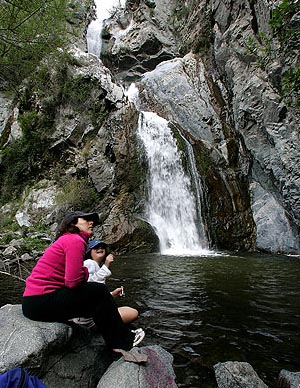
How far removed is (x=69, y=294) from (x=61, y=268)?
0.26 meters

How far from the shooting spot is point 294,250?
47.2 feet

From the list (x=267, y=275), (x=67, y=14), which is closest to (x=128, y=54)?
(x=67, y=14)

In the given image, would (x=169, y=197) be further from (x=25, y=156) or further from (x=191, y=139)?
(x=25, y=156)

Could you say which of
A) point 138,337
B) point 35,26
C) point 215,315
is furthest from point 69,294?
point 35,26

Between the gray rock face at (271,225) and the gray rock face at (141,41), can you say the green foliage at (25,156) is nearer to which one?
the gray rock face at (271,225)

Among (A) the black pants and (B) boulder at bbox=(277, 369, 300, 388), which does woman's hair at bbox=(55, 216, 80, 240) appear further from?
(B) boulder at bbox=(277, 369, 300, 388)

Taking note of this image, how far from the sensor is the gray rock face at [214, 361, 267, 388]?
2906mm

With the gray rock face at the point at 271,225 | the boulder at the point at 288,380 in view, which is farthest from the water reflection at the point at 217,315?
the gray rock face at the point at 271,225

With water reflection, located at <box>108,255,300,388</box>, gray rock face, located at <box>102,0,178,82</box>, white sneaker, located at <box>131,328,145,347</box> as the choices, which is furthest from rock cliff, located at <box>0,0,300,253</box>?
white sneaker, located at <box>131,328,145,347</box>

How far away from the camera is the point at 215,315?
202 inches

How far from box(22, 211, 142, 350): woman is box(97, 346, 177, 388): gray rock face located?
1.06ft

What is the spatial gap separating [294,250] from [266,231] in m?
1.63

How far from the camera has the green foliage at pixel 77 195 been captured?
15.6 meters

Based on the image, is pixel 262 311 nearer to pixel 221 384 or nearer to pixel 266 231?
pixel 221 384
